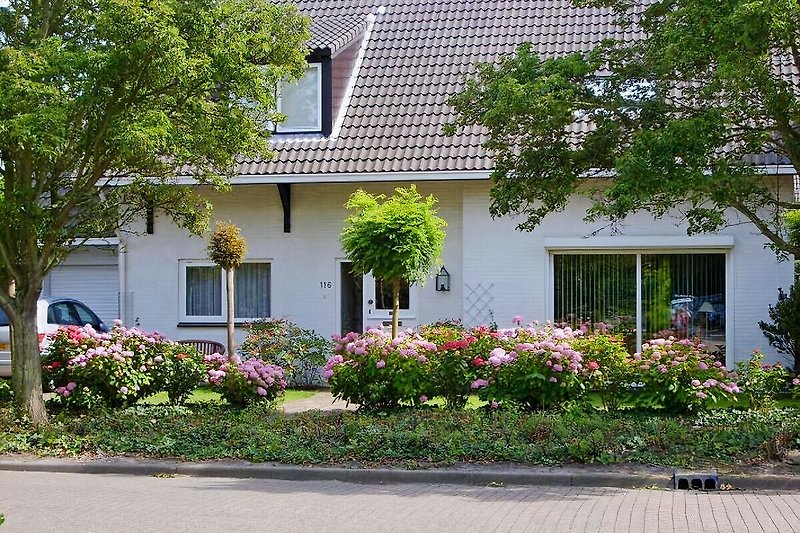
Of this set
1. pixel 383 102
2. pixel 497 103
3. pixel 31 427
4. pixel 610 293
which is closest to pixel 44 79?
pixel 31 427

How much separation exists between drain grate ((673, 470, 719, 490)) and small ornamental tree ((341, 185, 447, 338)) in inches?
203

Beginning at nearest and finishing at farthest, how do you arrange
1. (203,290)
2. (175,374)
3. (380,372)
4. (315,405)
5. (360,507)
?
(360,507) → (380,372) → (175,374) → (315,405) → (203,290)

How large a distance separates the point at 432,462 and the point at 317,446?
4.58 ft

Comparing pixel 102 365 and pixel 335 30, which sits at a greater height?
pixel 335 30

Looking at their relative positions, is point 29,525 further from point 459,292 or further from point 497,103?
point 459,292

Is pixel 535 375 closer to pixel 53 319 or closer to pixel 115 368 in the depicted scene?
pixel 115 368

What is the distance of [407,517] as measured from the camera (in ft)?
28.7

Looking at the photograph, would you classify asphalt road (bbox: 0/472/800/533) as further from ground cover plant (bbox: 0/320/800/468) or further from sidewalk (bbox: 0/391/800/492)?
ground cover plant (bbox: 0/320/800/468)

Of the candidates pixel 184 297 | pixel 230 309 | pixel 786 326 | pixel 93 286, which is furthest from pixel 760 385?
pixel 93 286

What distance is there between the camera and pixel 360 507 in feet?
30.3

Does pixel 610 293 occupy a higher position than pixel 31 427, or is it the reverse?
pixel 610 293

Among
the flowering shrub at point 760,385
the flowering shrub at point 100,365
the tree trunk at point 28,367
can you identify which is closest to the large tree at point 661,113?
the flowering shrub at point 760,385

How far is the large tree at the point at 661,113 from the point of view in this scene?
10.6 meters

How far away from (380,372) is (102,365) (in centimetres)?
373
